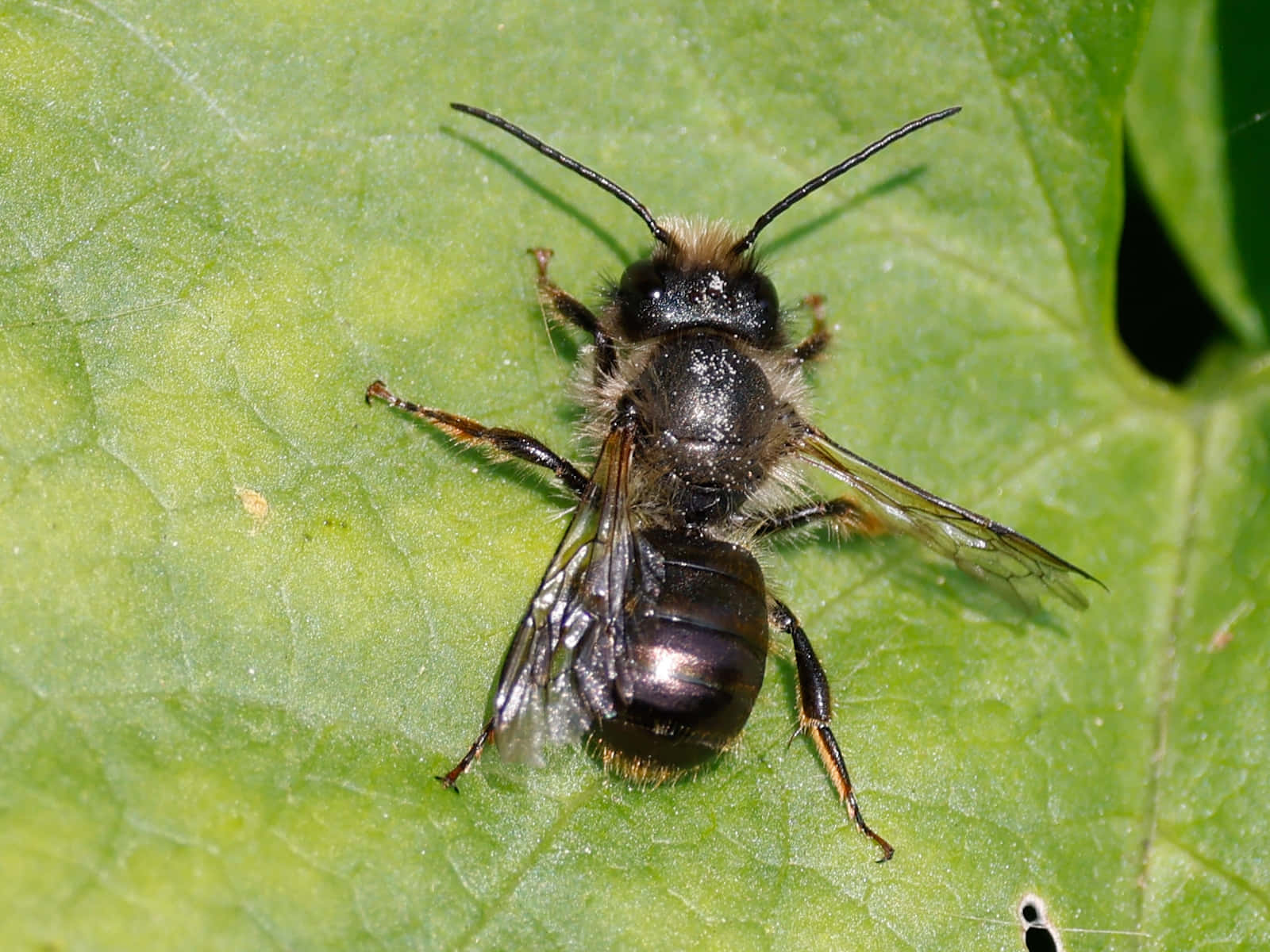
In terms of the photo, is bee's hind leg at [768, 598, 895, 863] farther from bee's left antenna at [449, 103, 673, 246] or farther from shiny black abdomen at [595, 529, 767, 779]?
bee's left antenna at [449, 103, 673, 246]

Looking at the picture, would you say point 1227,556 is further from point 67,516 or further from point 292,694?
point 67,516

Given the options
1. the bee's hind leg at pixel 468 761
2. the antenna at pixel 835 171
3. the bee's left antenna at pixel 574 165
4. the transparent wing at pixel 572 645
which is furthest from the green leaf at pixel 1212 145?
the bee's hind leg at pixel 468 761

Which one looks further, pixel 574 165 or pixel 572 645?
pixel 574 165

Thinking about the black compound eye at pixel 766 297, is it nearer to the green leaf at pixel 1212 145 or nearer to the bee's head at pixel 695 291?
the bee's head at pixel 695 291

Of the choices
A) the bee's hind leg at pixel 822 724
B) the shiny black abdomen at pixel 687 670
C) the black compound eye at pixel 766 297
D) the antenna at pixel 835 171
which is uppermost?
the antenna at pixel 835 171

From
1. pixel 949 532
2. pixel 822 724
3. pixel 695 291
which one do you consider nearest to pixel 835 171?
pixel 695 291

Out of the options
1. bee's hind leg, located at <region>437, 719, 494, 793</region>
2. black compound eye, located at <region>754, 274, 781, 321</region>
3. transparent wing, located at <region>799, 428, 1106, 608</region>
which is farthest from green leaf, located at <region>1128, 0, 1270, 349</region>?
bee's hind leg, located at <region>437, 719, 494, 793</region>

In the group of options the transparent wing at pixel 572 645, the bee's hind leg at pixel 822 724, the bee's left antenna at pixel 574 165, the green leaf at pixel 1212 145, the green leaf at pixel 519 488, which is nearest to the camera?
the green leaf at pixel 519 488

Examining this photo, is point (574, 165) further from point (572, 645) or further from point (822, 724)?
point (822, 724)

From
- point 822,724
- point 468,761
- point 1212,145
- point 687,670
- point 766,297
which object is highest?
point 1212,145
